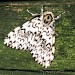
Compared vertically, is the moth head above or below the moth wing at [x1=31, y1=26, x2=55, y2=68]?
above

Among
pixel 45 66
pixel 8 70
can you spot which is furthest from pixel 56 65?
pixel 8 70

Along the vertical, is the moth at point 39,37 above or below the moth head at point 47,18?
below

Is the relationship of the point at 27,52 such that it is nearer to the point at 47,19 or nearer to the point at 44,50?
the point at 44,50

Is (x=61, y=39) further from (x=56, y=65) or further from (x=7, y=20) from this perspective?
(x=7, y=20)

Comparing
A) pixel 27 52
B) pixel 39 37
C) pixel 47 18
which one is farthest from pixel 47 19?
pixel 27 52

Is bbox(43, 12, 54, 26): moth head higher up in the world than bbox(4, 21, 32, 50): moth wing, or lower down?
higher up
